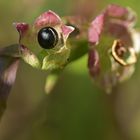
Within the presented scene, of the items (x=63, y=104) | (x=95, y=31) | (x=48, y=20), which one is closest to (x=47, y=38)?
(x=48, y=20)

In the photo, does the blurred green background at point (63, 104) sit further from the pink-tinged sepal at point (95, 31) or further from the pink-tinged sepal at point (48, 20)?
the pink-tinged sepal at point (48, 20)

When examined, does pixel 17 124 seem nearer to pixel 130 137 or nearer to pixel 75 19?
pixel 130 137

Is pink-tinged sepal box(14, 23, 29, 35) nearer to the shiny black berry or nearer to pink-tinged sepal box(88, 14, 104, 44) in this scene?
the shiny black berry

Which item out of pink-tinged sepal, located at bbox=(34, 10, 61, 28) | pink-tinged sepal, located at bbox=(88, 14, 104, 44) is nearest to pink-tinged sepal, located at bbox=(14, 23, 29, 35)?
pink-tinged sepal, located at bbox=(34, 10, 61, 28)

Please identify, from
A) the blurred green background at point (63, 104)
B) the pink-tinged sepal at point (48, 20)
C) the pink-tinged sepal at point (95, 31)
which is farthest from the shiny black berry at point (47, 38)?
the blurred green background at point (63, 104)

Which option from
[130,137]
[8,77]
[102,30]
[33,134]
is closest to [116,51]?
[102,30]
